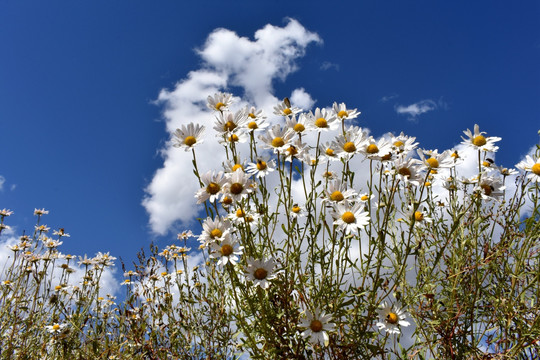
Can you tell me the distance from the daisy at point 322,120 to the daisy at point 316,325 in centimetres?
91

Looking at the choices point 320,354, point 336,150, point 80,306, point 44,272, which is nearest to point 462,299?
point 320,354

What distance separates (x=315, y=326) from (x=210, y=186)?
74 cm

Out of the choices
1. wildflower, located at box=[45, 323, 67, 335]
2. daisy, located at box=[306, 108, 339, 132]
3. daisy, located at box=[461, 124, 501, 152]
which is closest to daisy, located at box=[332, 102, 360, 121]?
daisy, located at box=[306, 108, 339, 132]

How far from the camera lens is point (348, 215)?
183cm

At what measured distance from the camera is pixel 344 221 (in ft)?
5.99

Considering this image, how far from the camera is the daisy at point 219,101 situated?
2.19m

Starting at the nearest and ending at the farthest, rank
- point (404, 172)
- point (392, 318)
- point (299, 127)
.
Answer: point (404, 172) → point (392, 318) → point (299, 127)

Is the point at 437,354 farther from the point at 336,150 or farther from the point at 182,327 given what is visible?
the point at 182,327

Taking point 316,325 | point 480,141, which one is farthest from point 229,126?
point 480,141

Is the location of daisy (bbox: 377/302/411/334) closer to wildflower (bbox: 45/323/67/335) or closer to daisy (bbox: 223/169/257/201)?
daisy (bbox: 223/169/257/201)

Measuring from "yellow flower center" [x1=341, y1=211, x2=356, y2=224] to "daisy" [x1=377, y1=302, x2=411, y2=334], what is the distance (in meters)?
0.52

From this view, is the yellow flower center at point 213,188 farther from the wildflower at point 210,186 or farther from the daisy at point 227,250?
the daisy at point 227,250

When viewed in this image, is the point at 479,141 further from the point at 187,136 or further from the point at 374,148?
the point at 187,136

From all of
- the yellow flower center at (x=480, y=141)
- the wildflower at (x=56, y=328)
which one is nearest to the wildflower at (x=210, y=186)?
the yellow flower center at (x=480, y=141)
